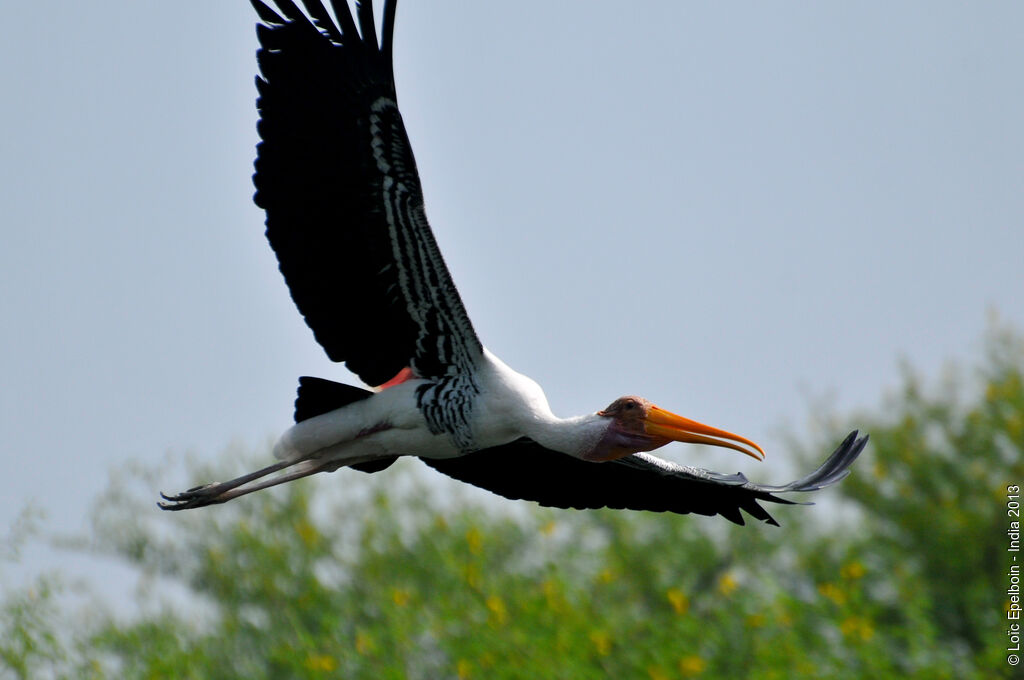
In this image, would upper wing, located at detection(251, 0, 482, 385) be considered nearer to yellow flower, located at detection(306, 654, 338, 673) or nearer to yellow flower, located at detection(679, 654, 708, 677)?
yellow flower, located at detection(679, 654, 708, 677)

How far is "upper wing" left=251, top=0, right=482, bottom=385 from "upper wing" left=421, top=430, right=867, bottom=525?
3.93 ft

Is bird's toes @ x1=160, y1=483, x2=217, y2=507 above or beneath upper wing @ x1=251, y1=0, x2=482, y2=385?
beneath

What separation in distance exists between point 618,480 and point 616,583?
42.7ft

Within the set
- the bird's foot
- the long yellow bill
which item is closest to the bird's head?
the long yellow bill

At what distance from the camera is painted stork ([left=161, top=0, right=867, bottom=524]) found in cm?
704

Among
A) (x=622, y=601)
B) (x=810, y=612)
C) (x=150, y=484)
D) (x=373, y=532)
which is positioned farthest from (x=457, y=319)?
(x=373, y=532)

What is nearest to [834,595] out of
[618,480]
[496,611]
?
[496,611]

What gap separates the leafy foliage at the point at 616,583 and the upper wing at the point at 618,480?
851cm

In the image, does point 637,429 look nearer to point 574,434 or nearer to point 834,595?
point 574,434

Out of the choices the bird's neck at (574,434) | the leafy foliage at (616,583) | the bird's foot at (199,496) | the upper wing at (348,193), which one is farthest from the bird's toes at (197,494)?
the leafy foliage at (616,583)

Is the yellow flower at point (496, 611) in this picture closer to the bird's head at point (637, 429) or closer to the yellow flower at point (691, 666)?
the yellow flower at point (691, 666)

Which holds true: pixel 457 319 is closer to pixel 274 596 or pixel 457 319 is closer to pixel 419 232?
pixel 419 232

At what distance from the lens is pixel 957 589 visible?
69.6ft

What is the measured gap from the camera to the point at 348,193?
719cm
